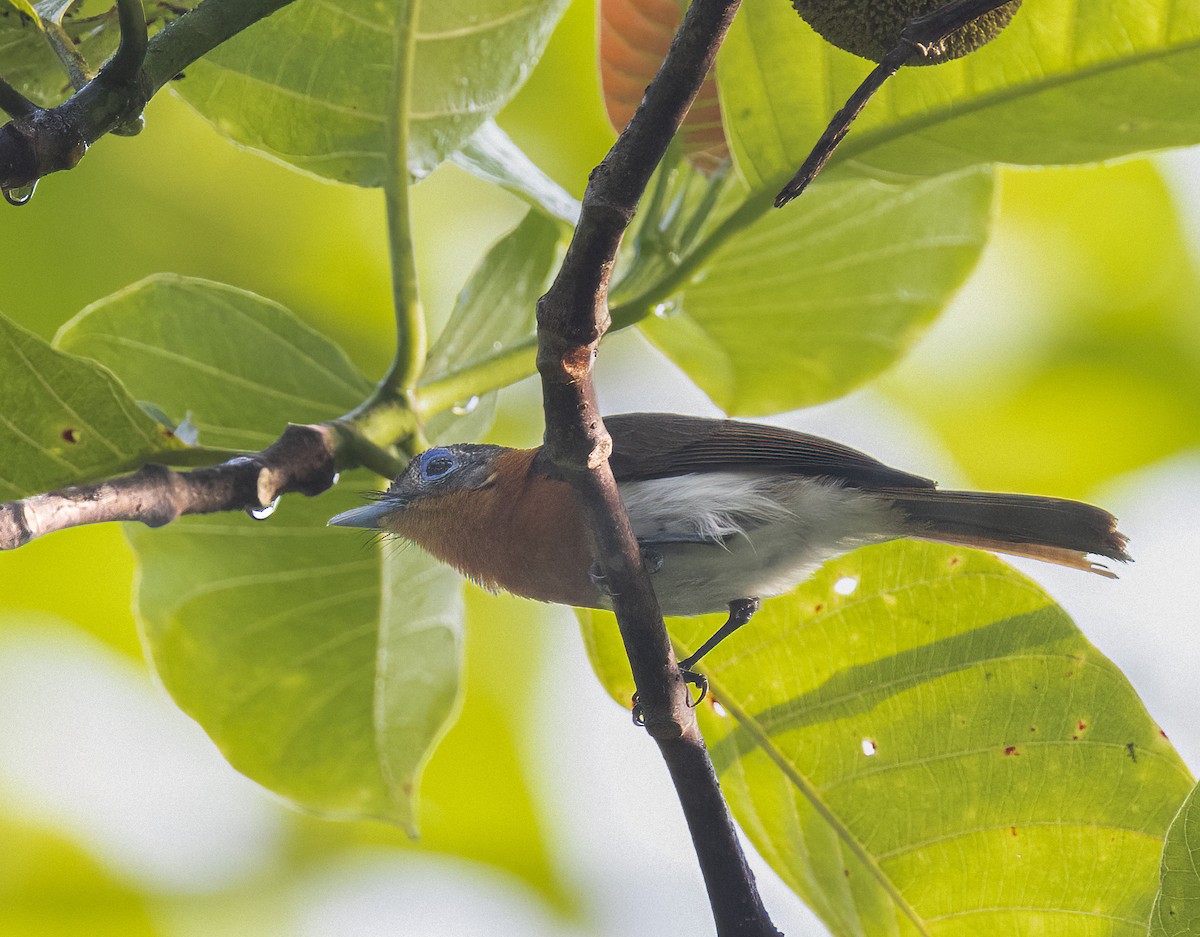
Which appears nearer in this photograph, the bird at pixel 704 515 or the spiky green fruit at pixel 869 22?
the spiky green fruit at pixel 869 22

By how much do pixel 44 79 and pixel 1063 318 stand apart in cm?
332

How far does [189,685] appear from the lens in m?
2.82

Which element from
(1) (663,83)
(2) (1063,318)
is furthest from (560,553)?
(2) (1063,318)

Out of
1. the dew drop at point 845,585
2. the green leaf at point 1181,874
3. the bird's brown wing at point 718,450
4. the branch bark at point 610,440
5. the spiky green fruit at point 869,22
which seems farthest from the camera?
the bird's brown wing at point 718,450

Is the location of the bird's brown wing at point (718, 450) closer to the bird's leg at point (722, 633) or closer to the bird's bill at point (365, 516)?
the bird's leg at point (722, 633)

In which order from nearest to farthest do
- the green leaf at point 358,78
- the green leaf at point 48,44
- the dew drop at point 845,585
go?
1. the green leaf at point 48,44
2. the green leaf at point 358,78
3. the dew drop at point 845,585

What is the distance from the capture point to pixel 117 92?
152 cm

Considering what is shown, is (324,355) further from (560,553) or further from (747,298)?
(747,298)

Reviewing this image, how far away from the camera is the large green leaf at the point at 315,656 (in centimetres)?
283

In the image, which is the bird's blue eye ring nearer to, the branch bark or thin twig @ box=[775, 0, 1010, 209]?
the branch bark

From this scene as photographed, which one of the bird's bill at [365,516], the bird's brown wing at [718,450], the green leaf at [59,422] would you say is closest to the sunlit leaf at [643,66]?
the bird's brown wing at [718,450]

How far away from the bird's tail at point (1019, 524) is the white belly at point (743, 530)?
0.08 metres

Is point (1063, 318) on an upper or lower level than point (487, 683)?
upper

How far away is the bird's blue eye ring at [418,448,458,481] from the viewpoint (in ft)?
9.51
